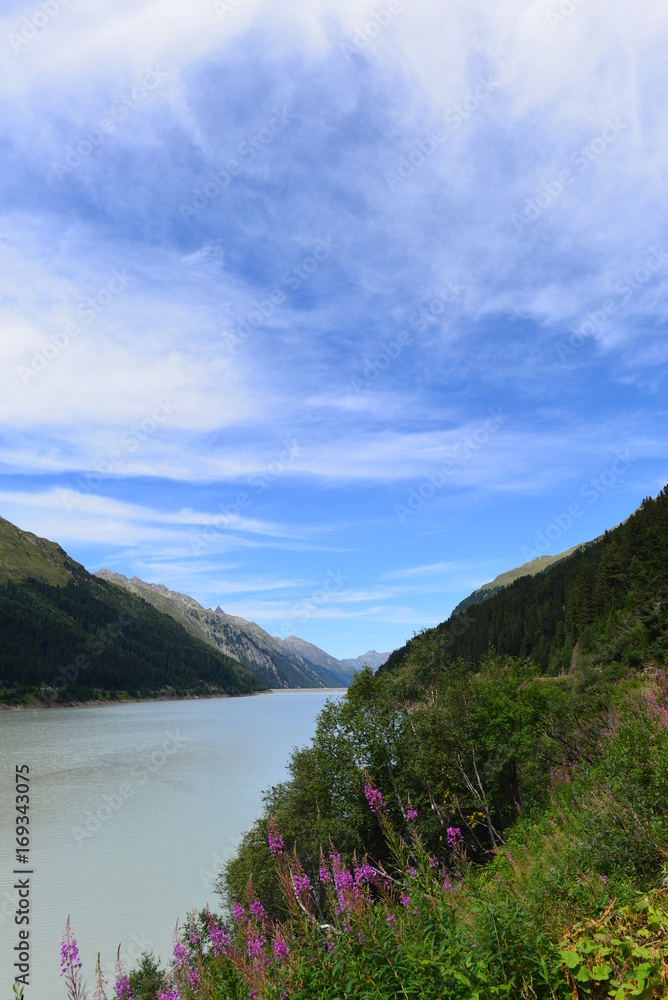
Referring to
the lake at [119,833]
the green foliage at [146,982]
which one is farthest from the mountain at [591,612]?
the green foliage at [146,982]

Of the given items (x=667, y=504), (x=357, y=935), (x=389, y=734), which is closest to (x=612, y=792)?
(x=357, y=935)

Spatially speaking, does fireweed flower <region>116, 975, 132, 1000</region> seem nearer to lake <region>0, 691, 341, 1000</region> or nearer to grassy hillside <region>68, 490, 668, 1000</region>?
grassy hillside <region>68, 490, 668, 1000</region>

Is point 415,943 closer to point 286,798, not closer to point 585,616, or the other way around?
point 286,798

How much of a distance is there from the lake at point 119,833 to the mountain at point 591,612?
2307cm

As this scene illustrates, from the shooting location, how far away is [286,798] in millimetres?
36188

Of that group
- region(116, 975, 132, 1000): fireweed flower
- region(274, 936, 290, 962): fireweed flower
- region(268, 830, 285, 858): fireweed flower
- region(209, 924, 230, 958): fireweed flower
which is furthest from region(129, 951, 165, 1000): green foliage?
region(274, 936, 290, 962): fireweed flower

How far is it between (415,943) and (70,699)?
219 metres

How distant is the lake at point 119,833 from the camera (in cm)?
2789

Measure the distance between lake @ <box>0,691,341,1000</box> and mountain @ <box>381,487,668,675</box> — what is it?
23066mm

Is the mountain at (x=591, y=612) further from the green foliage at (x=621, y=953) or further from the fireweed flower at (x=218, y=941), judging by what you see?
the green foliage at (x=621, y=953)

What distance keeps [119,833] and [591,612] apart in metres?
74.0

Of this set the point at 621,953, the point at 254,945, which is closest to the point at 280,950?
the point at 254,945

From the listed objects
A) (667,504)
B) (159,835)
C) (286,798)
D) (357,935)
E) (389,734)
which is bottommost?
(159,835)

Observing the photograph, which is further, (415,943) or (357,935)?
(357,935)
